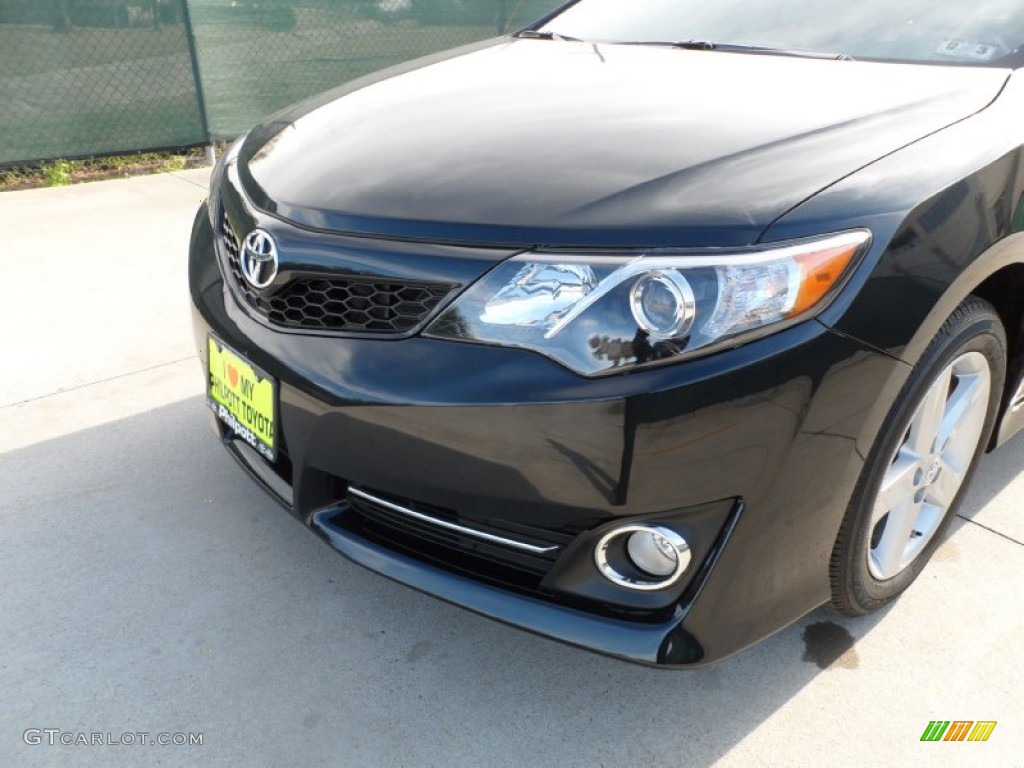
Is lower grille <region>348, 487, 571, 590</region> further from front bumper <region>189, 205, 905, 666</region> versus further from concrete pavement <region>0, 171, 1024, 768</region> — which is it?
concrete pavement <region>0, 171, 1024, 768</region>

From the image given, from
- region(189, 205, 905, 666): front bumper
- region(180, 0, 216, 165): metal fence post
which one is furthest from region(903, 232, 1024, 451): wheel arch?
region(180, 0, 216, 165): metal fence post

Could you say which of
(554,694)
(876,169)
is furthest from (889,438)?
(554,694)

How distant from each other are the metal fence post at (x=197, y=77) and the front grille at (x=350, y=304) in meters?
4.67

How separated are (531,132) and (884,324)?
79cm

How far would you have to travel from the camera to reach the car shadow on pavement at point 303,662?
67.9 inches

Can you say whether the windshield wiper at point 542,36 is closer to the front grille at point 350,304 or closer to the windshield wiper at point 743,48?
the windshield wiper at point 743,48

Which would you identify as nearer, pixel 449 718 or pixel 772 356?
pixel 772 356

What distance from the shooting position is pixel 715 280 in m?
1.40

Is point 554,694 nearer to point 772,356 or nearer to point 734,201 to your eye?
point 772,356

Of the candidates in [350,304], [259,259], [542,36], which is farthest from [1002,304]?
[542,36]

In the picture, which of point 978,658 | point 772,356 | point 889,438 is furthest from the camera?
point 978,658

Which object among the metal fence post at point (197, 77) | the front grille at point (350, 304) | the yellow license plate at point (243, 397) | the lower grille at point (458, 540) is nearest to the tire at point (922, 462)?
the lower grille at point (458, 540)

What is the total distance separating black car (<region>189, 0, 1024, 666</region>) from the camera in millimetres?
1404

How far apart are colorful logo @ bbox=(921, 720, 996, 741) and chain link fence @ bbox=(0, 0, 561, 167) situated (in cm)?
563
